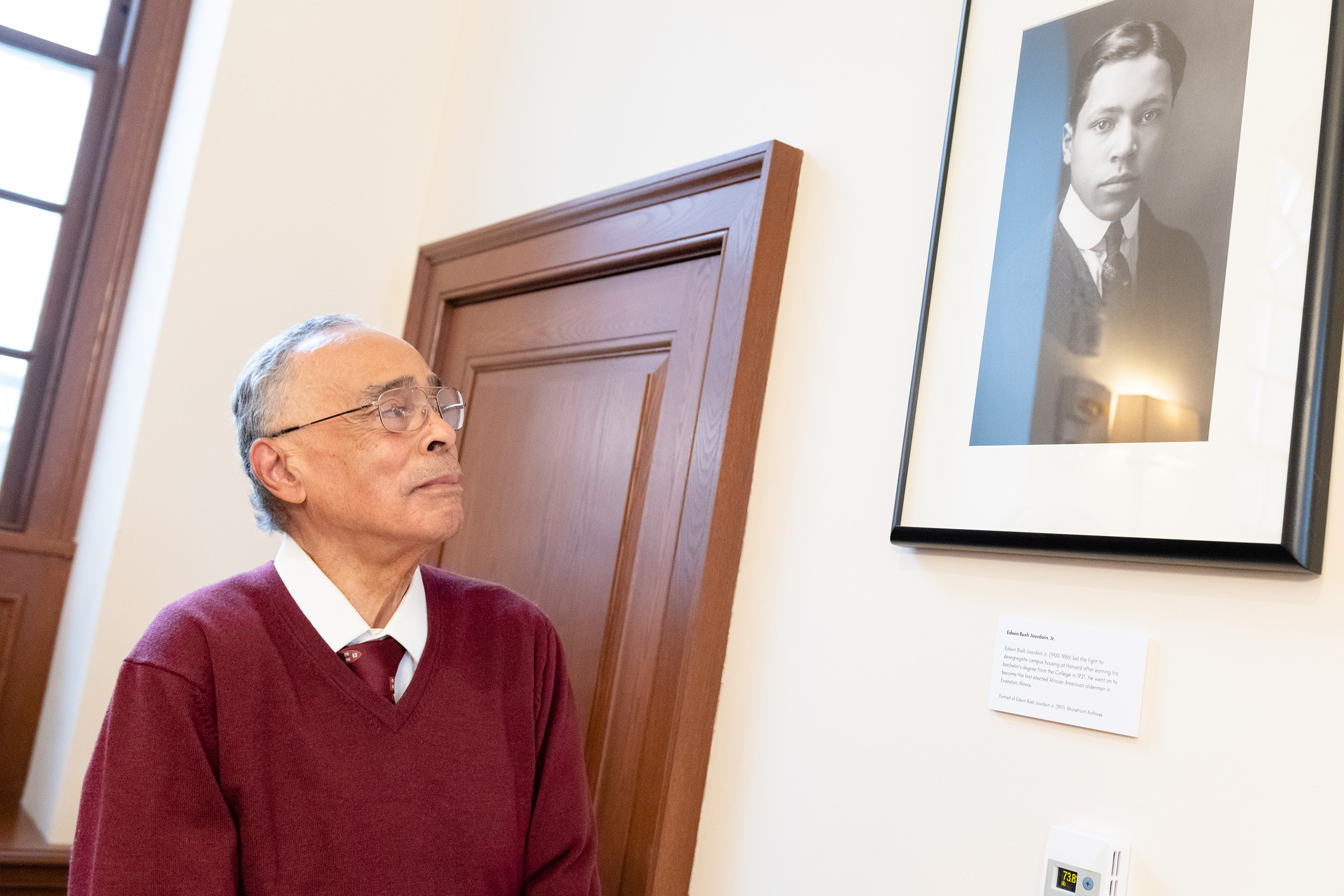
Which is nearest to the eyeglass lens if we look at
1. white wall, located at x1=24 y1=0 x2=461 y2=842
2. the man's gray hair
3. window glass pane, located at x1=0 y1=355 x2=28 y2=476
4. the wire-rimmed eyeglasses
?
the wire-rimmed eyeglasses

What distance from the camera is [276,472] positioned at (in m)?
1.51

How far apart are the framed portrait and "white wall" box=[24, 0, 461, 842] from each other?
1622 mm

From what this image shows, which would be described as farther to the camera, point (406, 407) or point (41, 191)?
point (41, 191)

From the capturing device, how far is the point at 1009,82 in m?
1.42

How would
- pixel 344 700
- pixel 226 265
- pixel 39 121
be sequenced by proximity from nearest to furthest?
pixel 344 700 → pixel 226 265 → pixel 39 121

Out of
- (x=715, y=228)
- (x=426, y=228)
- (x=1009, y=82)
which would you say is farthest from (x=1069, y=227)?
(x=426, y=228)

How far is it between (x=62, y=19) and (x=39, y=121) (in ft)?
0.85

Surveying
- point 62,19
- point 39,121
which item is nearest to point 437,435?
point 39,121

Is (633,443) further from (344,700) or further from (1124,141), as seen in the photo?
(1124,141)

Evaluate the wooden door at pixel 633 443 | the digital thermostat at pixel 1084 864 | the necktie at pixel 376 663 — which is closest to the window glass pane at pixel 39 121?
the wooden door at pixel 633 443

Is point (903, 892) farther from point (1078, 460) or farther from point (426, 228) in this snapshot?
point (426, 228)

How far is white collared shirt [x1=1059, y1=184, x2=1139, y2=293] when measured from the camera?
1.22 m

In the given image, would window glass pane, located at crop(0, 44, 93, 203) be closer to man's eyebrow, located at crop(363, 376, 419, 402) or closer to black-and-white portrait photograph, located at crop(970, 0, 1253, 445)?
man's eyebrow, located at crop(363, 376, 419, 402)

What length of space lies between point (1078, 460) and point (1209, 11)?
509mm
